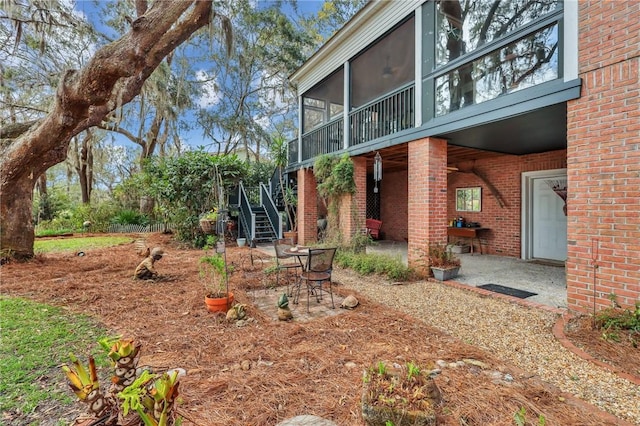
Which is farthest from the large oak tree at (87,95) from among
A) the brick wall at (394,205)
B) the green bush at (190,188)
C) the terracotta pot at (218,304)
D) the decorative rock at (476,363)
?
the brick wall at (394,205)

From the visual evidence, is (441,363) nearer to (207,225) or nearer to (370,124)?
(370,124)

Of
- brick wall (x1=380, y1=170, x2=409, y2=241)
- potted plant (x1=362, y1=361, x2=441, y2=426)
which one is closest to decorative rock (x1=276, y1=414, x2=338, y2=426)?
potted plant (x1=362, y1=361, x2=441, y2=426)

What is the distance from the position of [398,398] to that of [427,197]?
171 inches

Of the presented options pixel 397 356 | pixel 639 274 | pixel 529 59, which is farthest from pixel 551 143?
pixel 397 356

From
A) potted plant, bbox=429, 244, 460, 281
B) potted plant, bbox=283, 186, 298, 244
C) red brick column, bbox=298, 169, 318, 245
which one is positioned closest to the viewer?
potted plant, bbox=429, 244, 460, 281

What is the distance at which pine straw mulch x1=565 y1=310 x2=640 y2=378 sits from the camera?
253 cm

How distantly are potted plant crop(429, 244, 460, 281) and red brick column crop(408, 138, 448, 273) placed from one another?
112 mm

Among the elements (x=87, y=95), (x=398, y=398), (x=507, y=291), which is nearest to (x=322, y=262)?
(x=398, y=398)

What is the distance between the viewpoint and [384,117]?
6.83 m

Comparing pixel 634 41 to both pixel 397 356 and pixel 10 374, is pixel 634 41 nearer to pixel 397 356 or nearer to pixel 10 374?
pixel 397 356

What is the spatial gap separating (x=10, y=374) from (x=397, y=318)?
3.74m

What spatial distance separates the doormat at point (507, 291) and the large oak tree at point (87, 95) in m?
6.91

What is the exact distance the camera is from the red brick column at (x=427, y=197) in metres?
5.59

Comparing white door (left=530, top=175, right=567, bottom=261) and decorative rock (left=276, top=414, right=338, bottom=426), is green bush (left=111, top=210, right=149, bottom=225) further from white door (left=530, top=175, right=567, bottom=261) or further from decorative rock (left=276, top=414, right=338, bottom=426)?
white door (left=530, top=175, right=567, bottom=261)
